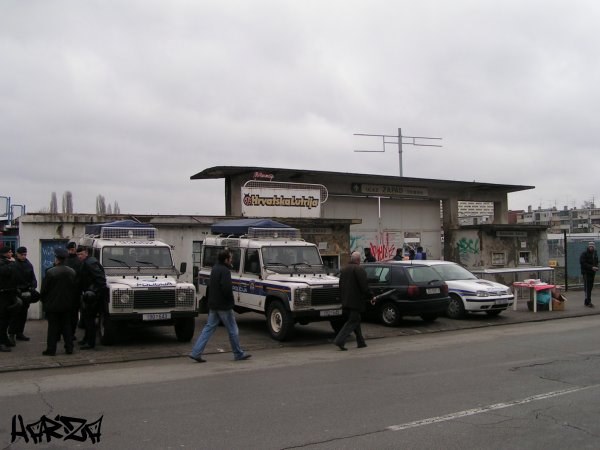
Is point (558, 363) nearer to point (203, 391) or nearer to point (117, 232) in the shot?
point (203, 391)

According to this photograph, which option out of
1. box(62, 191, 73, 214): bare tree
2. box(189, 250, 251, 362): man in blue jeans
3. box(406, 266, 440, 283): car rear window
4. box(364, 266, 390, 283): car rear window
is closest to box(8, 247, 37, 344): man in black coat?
box(189, 250, 251, 362): man in blue jeans

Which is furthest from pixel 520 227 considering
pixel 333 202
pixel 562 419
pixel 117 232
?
pixel 562 419

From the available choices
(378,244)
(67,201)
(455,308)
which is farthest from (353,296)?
(67,201)

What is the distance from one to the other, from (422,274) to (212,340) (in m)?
5.56

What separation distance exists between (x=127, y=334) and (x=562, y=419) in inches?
370

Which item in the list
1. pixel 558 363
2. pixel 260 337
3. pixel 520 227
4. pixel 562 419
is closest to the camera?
pixel 562 419

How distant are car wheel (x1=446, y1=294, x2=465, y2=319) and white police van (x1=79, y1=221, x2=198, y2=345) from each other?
7.32 m

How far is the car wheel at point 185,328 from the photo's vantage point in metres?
11.7

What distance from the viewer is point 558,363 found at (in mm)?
9281

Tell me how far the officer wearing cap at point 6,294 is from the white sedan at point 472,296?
9048 millimetres

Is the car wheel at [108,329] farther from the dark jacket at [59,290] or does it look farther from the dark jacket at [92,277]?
the dark jacket at [59,290]

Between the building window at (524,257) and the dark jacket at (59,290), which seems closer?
the dark jacket at (59,290)

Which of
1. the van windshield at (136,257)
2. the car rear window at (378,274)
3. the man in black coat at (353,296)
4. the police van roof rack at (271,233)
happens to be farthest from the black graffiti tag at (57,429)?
the car rear window at (378,274)

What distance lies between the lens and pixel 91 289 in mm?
10914
